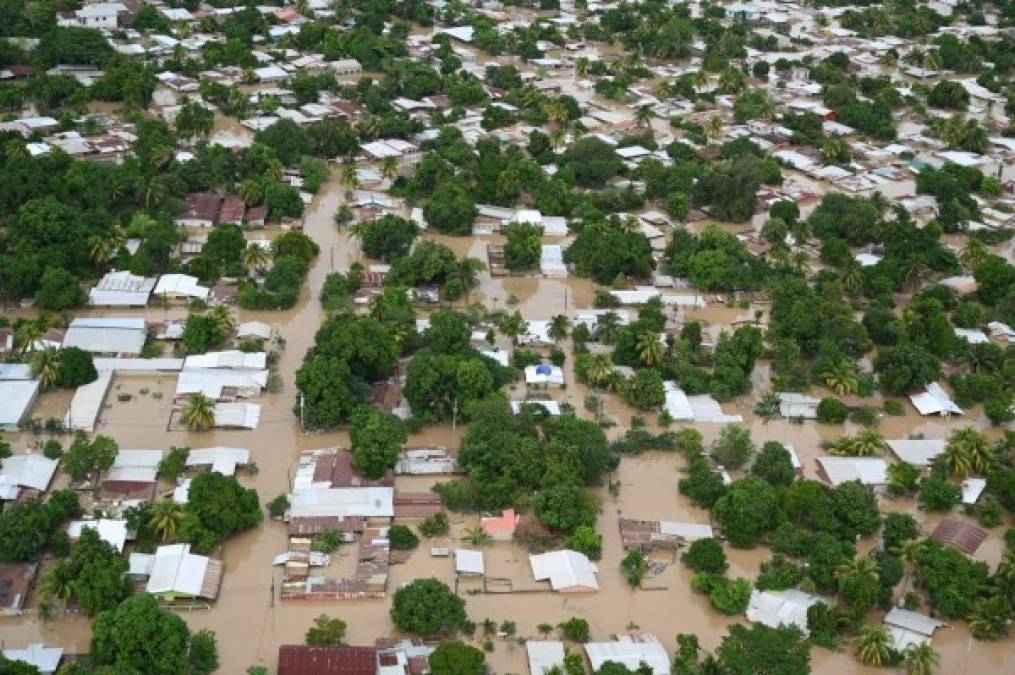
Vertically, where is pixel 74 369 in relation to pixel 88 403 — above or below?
above

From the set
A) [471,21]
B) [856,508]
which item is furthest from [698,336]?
[471,21]

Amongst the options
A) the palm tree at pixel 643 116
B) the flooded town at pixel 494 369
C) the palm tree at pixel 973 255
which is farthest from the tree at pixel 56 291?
the palm tree at pixel 973 255

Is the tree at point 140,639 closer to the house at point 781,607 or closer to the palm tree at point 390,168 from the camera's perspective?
the house at point 781,607

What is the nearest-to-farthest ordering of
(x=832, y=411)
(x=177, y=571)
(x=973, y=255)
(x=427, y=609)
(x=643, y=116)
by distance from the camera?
(x=427, y=609)
(x=177, y=571)
(x=832, y=411)
(x=973, y=255)
(x=643, y=116)

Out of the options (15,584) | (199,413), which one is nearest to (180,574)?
(15,584)

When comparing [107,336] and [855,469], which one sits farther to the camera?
[107,336]

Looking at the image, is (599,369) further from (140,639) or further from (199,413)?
(140,639)
